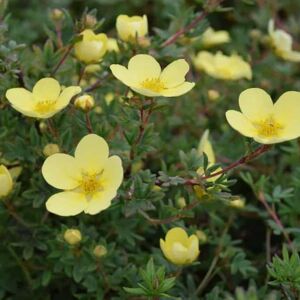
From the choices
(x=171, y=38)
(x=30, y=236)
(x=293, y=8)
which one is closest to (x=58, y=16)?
(x=171, y=38)

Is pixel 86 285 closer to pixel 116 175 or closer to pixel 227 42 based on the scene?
pixel 116 175

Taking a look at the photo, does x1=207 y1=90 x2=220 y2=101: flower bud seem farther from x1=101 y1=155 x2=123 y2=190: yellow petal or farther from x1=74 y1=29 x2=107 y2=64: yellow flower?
x1=101 y1=155 x2=123 y2=190: yellow petal

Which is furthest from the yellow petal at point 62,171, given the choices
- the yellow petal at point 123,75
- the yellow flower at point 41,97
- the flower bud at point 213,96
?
the flower bud at point 213,96

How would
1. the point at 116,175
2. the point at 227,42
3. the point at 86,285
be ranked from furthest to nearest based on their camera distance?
the point at 227,42, the point at 86,285, the point at 116,175

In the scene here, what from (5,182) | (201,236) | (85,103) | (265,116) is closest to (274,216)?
(201,236)

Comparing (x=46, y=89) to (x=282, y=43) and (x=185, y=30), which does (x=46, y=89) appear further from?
(x=282, y=43)

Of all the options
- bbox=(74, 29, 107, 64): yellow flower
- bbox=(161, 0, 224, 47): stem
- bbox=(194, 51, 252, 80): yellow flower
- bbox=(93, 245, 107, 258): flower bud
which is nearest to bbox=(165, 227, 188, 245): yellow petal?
bbox=(93, 245, 107, 258): flower bud

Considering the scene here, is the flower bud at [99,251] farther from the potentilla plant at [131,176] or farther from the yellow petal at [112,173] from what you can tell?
the yellow petal at [112,173]
